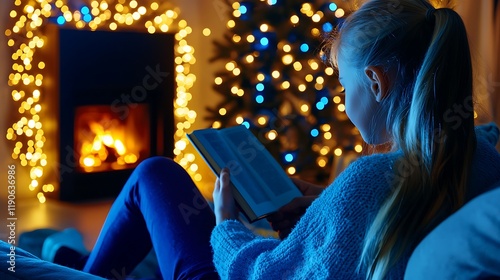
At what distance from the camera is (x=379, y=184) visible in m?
0.98

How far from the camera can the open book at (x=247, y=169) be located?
1357 millimetres

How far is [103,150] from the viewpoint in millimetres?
3639

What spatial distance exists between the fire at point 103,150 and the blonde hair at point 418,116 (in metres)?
2.67

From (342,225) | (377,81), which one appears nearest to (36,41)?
(377,81)

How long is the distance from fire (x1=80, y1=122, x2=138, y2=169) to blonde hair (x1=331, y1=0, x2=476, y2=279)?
2.67 meters

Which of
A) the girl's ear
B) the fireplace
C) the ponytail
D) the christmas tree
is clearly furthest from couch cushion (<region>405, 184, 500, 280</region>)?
the christmas tree

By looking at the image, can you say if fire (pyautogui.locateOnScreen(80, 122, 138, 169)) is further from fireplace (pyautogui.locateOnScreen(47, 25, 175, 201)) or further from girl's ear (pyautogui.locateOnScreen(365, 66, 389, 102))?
girl's ear (pyautogui.locateOnScreen(365, 66, 389, 102))

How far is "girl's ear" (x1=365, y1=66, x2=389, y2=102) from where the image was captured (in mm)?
1064

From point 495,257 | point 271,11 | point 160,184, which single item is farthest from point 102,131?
point 495,257

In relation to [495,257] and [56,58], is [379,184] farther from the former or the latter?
[56,58]

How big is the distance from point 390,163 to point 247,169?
515 millimetres

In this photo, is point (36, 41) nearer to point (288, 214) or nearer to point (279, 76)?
point (279, 76)

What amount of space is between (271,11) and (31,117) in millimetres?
1425

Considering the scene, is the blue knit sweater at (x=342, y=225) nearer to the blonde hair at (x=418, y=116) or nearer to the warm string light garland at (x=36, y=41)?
the blonde hair at (x=418, y=116)
